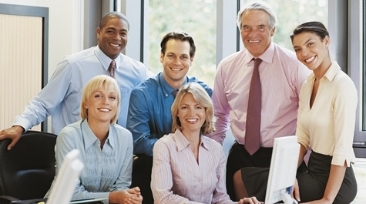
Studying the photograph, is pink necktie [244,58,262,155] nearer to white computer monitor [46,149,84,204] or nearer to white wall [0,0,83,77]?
white wall [0,0,83,77]

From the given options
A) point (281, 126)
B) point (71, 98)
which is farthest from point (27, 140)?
point (281, 126)

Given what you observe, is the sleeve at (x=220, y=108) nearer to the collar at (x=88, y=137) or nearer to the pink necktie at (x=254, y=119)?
the pink necktie at (x=254, y=119)

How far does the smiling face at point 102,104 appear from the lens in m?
3.07

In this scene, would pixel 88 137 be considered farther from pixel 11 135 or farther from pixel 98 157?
pixel 11 135

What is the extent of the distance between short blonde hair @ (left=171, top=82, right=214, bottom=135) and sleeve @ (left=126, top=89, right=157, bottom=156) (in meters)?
0.25

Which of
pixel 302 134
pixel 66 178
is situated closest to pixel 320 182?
pixel 302 134

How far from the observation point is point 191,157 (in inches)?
120

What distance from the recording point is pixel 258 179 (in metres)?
3.00

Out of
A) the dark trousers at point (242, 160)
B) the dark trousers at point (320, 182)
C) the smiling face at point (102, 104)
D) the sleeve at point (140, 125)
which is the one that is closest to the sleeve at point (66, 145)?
the smiling face at point (102, 104)

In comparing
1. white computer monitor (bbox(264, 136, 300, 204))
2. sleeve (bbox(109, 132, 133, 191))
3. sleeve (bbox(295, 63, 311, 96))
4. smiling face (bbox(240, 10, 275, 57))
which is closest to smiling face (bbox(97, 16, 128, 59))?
sleeve (bbox(109, 132, 133, 191))

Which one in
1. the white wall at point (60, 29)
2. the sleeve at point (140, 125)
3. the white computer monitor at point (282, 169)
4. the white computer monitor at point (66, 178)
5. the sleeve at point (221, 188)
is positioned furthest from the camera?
the white wall at point (60, 29)

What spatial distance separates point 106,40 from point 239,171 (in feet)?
3.82

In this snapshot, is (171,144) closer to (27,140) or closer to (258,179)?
(258,179)

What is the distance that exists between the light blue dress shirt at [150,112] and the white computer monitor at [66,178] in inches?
76.7
